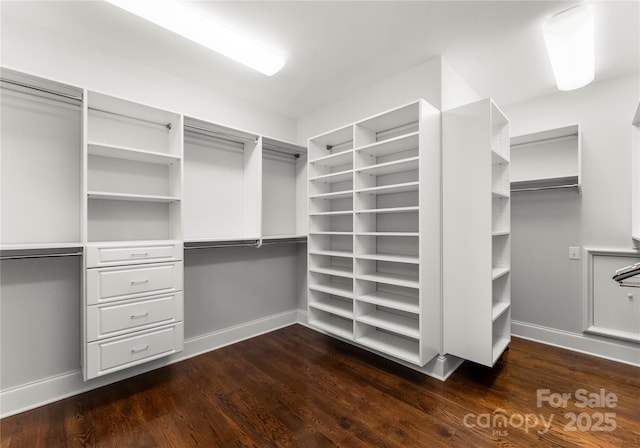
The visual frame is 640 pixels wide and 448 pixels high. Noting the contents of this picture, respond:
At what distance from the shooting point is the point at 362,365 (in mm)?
2586

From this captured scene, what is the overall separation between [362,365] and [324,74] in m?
2.69

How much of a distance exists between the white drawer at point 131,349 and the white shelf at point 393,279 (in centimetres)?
161

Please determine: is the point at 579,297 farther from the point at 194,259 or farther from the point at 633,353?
the point at 194,259

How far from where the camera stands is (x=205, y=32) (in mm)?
2057

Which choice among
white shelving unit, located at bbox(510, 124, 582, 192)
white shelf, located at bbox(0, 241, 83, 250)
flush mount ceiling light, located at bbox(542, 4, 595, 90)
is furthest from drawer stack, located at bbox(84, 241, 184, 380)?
white shelving unit, located at bbox(510, 124, 582, 192)

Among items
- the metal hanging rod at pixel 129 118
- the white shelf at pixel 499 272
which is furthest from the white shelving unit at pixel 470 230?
the metal hanging rod at pixel 129 118

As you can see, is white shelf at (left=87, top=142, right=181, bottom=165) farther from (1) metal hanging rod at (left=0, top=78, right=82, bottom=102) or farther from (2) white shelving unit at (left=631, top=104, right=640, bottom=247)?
(2) white shelving unit at (left=631, top=104, right=640, bottom=247)

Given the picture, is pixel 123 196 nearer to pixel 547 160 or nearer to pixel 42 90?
pixel 42 90

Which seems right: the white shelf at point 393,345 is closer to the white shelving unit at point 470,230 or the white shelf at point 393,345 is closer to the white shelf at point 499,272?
the white shelving unit at point 470,230

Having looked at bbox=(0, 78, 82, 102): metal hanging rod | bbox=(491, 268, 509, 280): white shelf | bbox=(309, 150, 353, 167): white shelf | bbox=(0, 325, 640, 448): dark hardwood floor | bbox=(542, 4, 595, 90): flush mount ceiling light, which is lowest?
bbox=(0, 325, 640, 448): dark hardwood floor

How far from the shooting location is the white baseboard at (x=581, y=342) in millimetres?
2570

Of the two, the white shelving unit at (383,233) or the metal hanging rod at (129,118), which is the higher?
the metal hanging rod at (129,118)

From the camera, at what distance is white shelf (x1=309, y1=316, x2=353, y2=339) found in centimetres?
273

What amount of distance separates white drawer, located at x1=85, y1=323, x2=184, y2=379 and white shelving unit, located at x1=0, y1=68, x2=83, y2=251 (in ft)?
2.45
